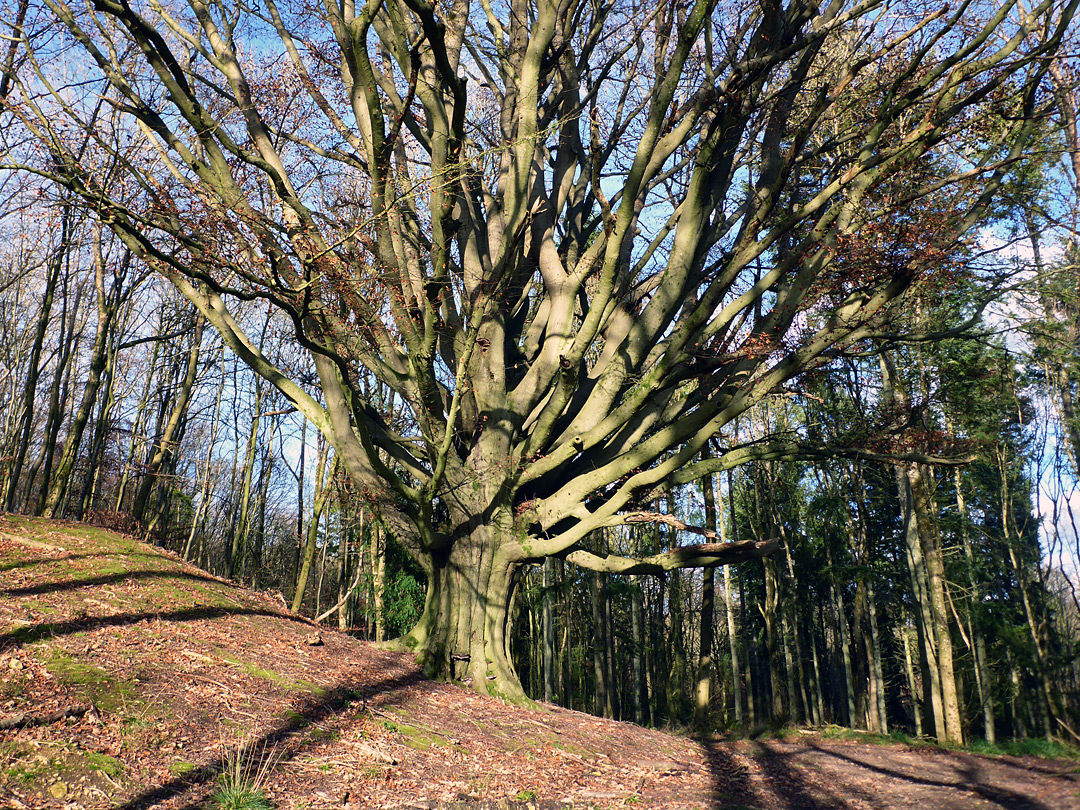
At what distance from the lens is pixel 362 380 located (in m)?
13.7

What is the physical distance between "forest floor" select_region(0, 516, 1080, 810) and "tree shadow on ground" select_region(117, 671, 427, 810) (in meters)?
0.02

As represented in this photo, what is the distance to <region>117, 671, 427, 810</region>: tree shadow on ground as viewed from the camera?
3.36 meters

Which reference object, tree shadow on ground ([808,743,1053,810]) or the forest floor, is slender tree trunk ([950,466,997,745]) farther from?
the forest floor

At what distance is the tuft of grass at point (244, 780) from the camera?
3.39 m

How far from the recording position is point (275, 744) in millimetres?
4293

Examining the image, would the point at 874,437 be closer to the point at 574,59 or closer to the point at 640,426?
the point at 640,426

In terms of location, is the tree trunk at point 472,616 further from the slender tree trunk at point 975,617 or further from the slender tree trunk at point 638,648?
the slender tree trunk at point 975,617

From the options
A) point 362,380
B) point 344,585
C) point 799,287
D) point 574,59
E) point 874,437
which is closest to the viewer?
point 799,287

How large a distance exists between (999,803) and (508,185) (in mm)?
7673

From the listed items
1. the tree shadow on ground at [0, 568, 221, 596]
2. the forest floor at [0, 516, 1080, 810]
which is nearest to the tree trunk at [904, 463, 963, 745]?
the forest floor at [0, 516, 1080, 810]

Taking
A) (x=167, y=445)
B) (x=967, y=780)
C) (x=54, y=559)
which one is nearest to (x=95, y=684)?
(x=54, y=559)

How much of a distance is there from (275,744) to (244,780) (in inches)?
28.2

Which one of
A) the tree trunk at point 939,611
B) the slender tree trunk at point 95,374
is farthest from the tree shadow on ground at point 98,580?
the tree trunk at point 939,611

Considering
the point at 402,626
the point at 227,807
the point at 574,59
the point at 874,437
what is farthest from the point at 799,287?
the point at 402,626
